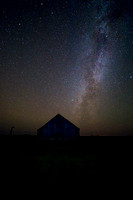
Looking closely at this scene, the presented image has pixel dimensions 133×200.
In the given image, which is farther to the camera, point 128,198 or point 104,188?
point 104,188

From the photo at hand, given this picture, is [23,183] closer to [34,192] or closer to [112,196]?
[34,192]

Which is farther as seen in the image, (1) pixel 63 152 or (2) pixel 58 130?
(2) pixel 58 130

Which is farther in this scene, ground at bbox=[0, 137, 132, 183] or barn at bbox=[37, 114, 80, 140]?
barn at bbox=[37, 114, 80, 140]

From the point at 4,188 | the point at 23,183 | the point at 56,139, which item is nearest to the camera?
the point at 4,188

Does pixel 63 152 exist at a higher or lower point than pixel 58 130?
lower

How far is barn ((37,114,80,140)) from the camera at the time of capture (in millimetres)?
21072

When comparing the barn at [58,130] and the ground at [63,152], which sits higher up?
the barn at [58,130]

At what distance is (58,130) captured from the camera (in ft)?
70.0

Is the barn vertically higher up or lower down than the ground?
higher up

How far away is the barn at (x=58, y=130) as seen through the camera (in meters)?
21.1

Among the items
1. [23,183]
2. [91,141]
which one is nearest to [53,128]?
[91,141]

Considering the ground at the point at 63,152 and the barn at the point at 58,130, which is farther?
the barn at the point at 58,130

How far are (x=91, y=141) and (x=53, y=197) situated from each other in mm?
15846

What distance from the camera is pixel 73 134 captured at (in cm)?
2150
